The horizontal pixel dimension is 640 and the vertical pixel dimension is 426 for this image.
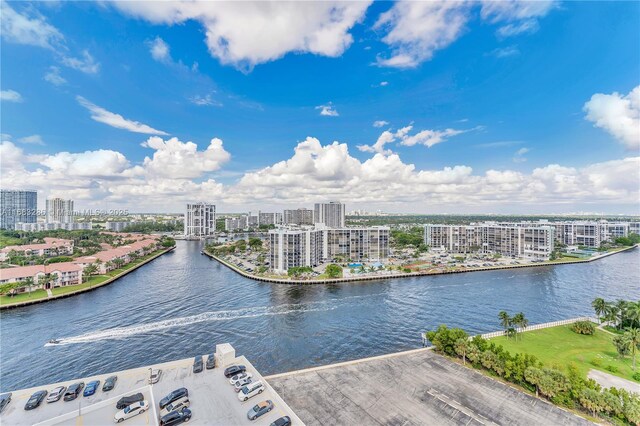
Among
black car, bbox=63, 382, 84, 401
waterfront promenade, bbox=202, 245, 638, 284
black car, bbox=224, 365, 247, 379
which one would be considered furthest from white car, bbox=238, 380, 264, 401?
waterfront promenade, bbox=202, 245, 638, 284

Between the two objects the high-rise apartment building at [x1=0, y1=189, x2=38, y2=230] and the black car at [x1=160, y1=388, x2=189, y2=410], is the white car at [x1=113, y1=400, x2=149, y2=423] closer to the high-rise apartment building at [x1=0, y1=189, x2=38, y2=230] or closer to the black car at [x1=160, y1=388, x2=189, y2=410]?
the black car at [x1=160, y1=388, x2=189, y2=410]

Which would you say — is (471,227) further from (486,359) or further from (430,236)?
(486,359)

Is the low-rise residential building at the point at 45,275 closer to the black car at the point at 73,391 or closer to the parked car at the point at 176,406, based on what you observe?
the black car at the point at 73,391

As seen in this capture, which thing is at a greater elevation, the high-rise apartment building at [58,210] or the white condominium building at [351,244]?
the high-rise apartment building at [58,210]

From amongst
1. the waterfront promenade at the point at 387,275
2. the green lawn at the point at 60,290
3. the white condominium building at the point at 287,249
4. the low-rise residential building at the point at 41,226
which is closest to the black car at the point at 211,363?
the waterfront promenade at the point at 387,275

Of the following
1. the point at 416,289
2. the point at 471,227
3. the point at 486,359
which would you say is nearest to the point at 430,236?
the point at 471,227

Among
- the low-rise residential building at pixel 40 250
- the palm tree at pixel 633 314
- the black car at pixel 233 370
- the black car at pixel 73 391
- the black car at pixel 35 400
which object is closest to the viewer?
the black car at pixel 35 400
